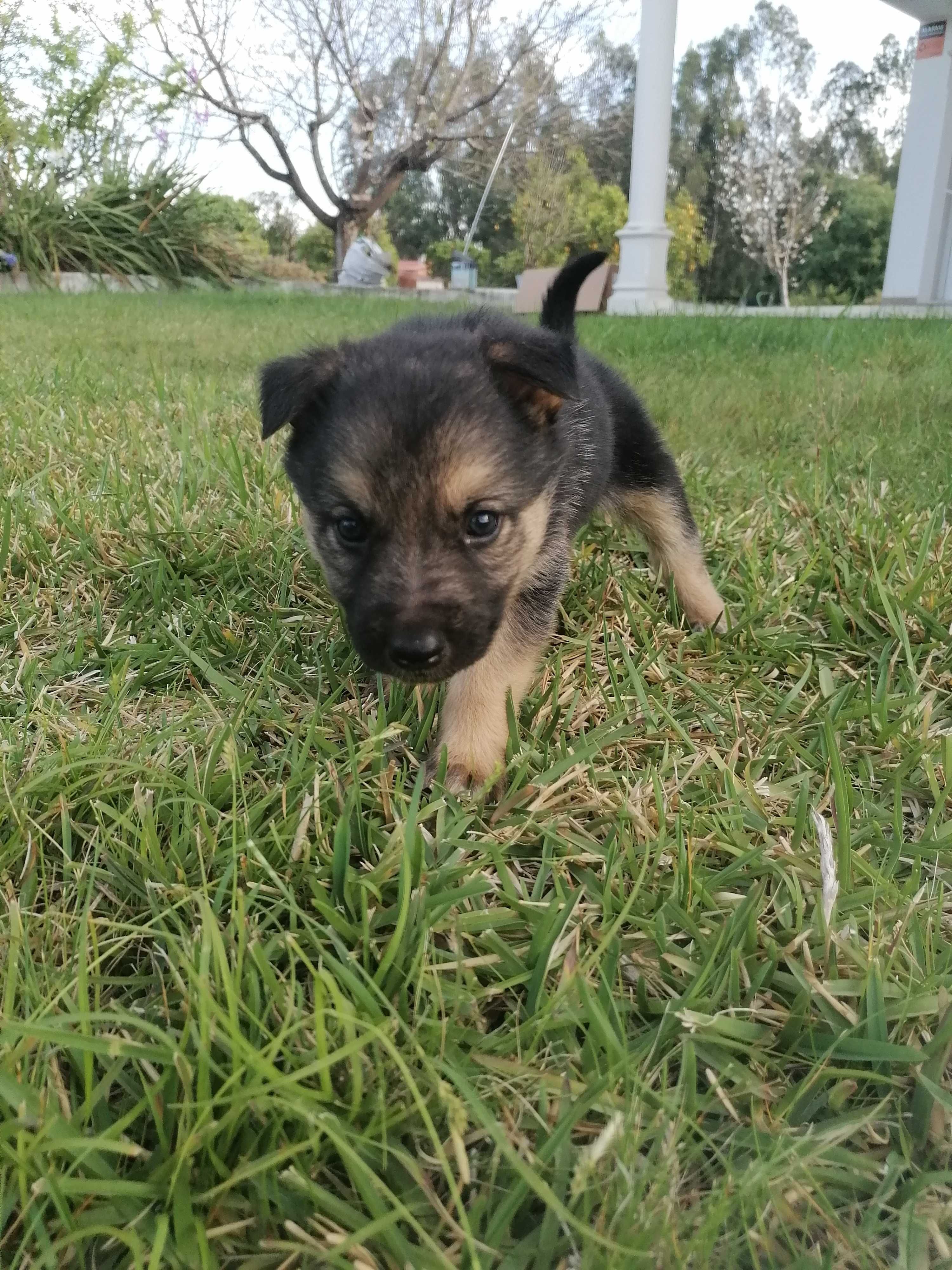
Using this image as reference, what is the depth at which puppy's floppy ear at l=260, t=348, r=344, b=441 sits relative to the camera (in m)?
2.21

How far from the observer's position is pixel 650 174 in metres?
14.3

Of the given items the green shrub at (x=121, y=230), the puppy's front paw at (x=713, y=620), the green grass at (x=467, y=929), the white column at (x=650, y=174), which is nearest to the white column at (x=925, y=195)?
the white column at (x=650, y=174)

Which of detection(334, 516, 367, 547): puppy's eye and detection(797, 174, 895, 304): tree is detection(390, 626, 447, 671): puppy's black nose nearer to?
detection(334, 516, 367, 547): puppy's eye

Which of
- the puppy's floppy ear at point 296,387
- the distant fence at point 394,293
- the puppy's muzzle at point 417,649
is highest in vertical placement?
the distant fence at point 394,293

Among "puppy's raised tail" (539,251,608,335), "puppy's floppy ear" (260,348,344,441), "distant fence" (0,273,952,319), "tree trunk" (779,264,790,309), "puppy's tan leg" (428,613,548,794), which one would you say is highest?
"tree trunk" (779,264,790,309)

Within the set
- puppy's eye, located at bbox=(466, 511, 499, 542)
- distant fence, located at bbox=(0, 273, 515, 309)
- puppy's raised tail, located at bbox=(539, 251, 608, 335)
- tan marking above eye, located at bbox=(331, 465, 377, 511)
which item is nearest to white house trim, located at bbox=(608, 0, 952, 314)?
distant fence, located at bbox=(0, 273, 515, 309)

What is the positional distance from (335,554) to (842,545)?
179 centimetres

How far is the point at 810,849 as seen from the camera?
5.76 feet

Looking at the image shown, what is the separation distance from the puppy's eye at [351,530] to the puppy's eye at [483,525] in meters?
0.25

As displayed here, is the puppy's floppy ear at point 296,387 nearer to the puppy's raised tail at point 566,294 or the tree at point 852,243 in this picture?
the puppy's raised tail at point 566,294

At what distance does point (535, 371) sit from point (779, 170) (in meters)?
42.6

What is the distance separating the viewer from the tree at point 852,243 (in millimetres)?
33812

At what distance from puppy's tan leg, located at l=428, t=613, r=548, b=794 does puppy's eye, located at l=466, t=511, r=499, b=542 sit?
0.24 metres

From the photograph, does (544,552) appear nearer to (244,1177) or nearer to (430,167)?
(244,1177)
